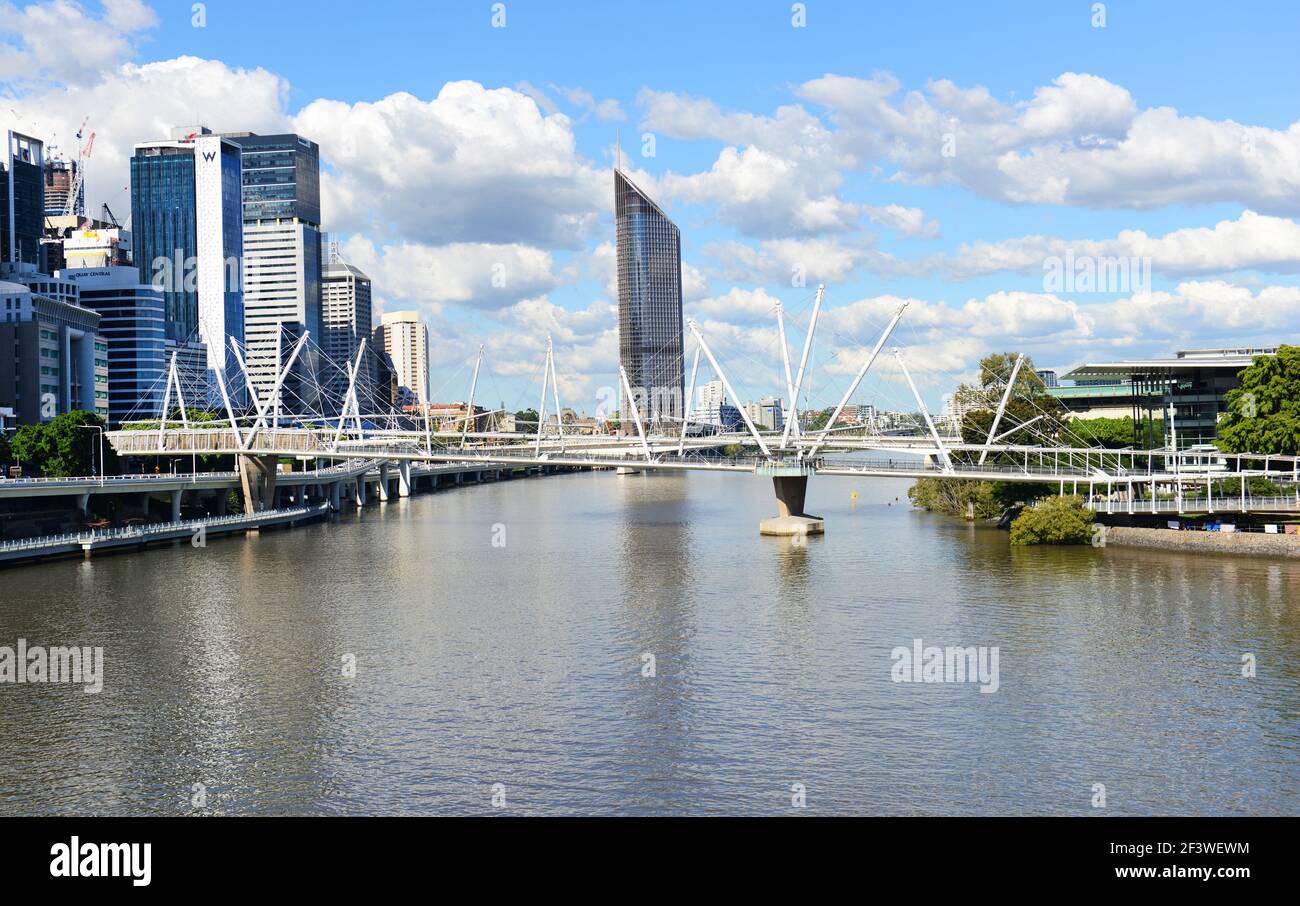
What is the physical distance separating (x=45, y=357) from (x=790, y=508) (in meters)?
92.9

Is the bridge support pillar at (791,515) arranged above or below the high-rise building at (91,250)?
below

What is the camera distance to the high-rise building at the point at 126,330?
162375 mm

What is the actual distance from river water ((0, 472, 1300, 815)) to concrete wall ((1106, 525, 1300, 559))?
1.45 meters

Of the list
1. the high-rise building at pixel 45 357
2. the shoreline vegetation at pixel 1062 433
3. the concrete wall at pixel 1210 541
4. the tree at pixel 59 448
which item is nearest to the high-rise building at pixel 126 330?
the high-rise building at pixel 45 357

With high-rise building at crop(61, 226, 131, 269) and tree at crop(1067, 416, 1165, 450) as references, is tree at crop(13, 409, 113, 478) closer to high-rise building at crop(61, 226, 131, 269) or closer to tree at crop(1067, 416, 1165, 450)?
tree at crop(1067, 416, 1165, 450)

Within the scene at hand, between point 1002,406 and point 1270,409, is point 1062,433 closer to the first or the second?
point 1002,406

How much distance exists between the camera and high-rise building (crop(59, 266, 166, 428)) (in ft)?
533

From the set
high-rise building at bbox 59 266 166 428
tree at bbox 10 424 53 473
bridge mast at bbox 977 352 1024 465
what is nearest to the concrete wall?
bridge mast at bbox 977 352 1024 465

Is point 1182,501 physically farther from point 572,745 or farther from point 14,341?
point 14,341

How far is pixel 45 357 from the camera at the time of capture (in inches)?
4931

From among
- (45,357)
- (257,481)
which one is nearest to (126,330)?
(45,357)

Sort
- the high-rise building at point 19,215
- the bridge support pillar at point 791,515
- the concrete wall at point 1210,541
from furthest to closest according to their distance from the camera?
the high-rise building at point 19,215, the bridge support pillar at point 791,515, the concrete wall at point 1210,541

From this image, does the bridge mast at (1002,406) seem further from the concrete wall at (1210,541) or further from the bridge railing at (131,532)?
the bridge railing at (131,532)
